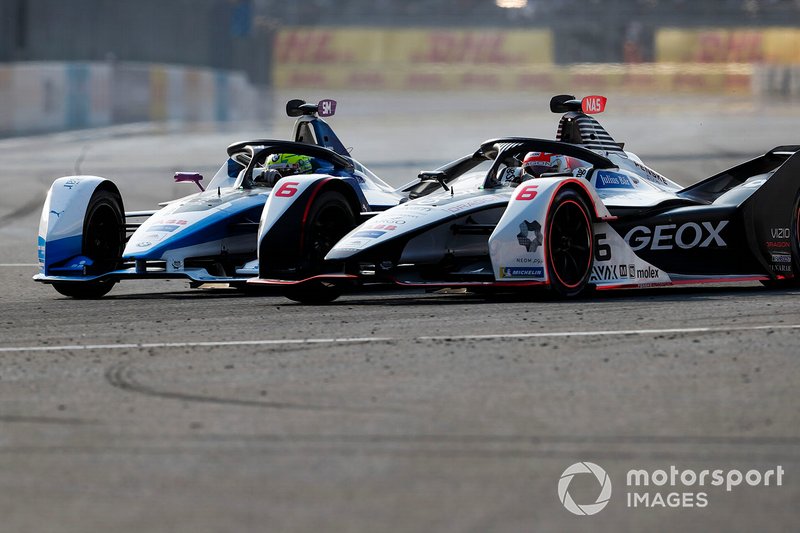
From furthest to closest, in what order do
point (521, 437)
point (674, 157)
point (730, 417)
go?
point (674, 157) < point (730, 417) < point (521, 437)

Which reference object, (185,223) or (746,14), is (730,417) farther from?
(746,14)

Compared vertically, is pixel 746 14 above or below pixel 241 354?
above

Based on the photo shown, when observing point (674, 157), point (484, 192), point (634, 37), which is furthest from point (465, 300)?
point (634, 37)

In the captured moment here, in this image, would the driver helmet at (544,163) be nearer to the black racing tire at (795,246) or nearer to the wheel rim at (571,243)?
the wheel rim at (571,243)

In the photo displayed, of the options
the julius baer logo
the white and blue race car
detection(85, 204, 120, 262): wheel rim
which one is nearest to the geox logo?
the white and blue race car

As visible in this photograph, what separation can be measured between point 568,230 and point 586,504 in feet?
20.2

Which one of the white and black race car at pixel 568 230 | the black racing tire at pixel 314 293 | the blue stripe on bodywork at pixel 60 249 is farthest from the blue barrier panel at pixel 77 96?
the black racing tire at pixel 314 293

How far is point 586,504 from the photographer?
4.45 metres

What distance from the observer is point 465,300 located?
10641mm

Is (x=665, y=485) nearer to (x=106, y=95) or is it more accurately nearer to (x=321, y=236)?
(x=321, y=236)

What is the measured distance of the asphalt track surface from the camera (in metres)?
4.43

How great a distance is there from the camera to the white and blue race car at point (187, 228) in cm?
1102

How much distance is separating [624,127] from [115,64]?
13670 mm

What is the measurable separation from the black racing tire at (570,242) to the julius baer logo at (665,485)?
5410mm
